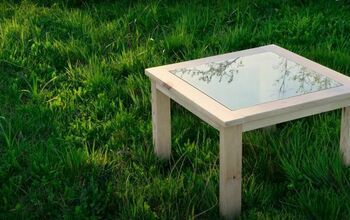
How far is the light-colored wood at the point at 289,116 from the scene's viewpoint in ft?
9.84

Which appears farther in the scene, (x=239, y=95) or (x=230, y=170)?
(x=239, y=95)

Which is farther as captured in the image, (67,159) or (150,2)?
(150,2)

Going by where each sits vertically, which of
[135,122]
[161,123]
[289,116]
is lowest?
[135,122]

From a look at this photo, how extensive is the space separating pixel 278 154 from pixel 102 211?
0.88 metres

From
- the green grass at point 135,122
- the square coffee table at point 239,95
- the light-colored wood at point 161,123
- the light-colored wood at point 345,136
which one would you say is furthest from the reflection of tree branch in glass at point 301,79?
the light-colored wood at point 161,123

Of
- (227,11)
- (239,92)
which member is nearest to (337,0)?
(227,11)

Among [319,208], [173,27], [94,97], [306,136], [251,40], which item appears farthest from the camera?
[173,27]

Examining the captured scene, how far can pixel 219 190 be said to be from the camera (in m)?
3.14

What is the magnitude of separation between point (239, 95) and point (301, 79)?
0.35 m

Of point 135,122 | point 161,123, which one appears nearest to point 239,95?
point 161,123

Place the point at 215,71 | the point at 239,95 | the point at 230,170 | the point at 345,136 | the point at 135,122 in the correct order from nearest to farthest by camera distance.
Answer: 1. the point at 230,170
2. the point at 239,95
3. the point at 345,136
4. the point at 215,71
5. the point at 135,122

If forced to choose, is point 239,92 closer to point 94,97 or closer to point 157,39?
point 94,97

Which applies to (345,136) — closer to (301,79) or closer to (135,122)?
(301,79)

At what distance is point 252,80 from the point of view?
3322 mm
